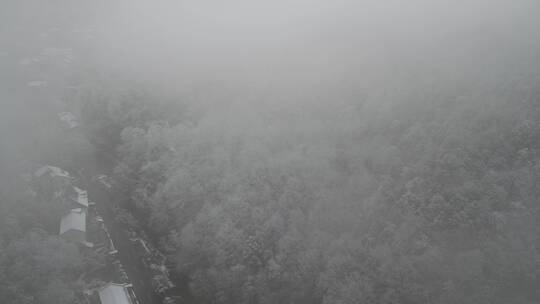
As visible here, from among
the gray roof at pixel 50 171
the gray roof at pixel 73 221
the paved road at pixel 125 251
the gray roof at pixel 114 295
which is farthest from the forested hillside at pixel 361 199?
the gray roof at pixel 50 171

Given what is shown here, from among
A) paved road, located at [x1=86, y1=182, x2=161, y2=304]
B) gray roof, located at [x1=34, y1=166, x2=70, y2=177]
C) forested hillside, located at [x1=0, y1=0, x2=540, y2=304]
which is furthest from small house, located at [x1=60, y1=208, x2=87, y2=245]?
gray roof, located at [x1=34, y1=166, x2=70, y2=177]

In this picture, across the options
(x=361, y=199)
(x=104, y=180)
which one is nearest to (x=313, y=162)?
(x=361, y=199)

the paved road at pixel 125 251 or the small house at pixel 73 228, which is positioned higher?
the small house at pixel 73 228

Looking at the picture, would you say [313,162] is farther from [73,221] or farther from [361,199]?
[73,221]

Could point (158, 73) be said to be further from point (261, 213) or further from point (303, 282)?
point (303, 282)

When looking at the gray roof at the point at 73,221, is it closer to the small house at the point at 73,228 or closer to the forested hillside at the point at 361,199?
the small house at the point at 73,228

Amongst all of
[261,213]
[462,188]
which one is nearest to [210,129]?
[261,213]
